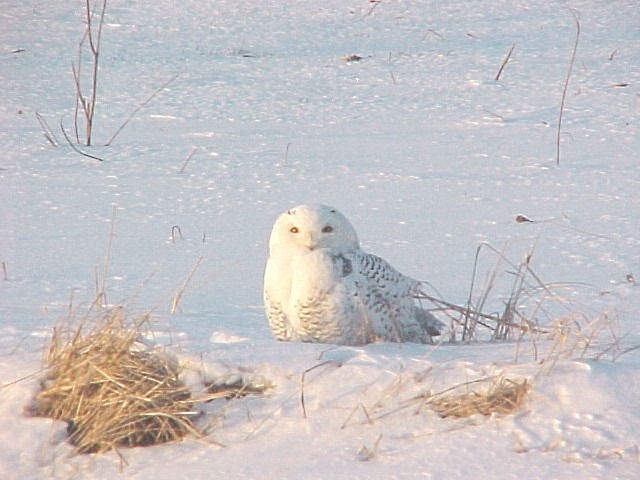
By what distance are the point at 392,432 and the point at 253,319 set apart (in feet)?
4.93

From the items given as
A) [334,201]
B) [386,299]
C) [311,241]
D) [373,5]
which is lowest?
[334,201]

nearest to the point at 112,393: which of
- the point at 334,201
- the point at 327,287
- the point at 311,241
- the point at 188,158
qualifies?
the point at 327,287

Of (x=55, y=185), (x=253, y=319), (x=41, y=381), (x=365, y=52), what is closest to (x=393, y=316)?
(x=253, y=319)

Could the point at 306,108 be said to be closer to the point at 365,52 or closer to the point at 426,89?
the point at 426,89

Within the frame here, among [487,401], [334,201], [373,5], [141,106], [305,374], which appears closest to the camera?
[487,401]

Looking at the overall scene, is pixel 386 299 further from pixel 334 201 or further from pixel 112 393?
pixel 334 201

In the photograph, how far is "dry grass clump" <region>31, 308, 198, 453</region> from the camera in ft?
9.02

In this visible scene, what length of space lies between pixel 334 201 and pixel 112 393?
3.11 metres

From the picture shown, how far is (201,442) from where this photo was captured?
2721 mm

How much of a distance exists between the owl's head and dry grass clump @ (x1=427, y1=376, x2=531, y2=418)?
3.18ft

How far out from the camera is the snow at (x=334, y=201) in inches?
105

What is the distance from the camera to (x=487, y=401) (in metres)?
2.74

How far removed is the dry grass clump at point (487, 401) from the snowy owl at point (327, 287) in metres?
0.72

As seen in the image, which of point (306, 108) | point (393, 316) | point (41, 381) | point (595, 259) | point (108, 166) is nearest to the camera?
point (41, 381)
